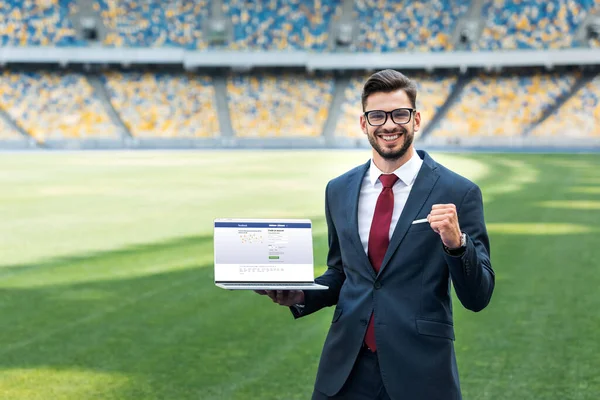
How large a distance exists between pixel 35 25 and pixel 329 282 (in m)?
54.5

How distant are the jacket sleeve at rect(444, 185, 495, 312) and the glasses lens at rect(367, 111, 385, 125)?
1.50ft

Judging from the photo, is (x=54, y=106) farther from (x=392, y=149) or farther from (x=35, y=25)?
(x=392, y=149)

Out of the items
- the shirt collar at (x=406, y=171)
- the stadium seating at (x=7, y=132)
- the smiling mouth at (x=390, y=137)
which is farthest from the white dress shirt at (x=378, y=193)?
the stadium seating at (x=7, y=132)

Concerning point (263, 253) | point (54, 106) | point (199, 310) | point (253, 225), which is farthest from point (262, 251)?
point (54, 106)

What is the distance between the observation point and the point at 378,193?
3680mm

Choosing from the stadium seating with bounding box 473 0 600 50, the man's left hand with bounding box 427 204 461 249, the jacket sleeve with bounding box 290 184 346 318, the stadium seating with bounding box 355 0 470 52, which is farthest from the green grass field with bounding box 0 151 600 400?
the stadium seating with bounding box 355 0 470 52

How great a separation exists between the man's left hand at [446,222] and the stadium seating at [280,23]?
171 ft

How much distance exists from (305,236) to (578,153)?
40609mm

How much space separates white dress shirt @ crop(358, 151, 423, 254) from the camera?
11.8 ft

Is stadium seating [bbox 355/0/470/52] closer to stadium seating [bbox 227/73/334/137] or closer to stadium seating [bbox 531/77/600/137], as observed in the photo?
stadium seating [bbox 227/73/334/137]

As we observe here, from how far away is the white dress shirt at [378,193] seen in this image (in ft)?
11.8

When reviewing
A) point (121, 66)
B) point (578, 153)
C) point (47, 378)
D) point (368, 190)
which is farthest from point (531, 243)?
point (121, 66)

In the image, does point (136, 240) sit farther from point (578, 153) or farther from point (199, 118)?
point (199, 118)

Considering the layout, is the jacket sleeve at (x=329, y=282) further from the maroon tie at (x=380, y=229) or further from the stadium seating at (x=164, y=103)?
the stadium seating at (x=164, y=103)
